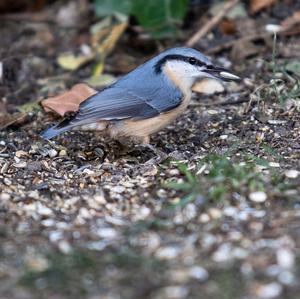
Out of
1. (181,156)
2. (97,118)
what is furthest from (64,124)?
(181,156)

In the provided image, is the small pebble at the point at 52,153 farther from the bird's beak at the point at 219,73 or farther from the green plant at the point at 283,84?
the green plant at the point at 283,84

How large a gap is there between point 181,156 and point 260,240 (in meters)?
1.21

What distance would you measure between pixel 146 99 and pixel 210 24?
1.98 meters

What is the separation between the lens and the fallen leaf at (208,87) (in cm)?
Answer: 582

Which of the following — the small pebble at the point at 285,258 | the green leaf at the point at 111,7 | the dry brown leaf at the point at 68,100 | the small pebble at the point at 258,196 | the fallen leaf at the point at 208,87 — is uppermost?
the green leaf at the point at 111,7

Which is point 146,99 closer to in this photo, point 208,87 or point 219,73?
point 219,73

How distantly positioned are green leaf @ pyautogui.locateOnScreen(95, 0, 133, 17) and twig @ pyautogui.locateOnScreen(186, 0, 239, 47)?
2.02 feet

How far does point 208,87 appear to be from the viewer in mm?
5836

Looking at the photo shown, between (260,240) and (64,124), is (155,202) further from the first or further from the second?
(64,124)

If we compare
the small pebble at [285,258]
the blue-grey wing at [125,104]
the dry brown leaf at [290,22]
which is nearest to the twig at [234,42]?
the dry brown leaf at [290,22]

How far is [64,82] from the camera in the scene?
6.25 metres

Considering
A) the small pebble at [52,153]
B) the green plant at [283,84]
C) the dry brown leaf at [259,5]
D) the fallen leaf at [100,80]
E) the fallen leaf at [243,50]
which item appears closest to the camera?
the small pebble at [52,153]

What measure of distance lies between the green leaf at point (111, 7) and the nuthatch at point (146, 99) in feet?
5.55

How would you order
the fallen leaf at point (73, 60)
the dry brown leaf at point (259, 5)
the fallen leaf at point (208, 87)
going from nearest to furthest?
the fallen leaf at point (208, 87) → the fallen leaf at point (73, 60) → the dry brown leaf at point (259, 5)
